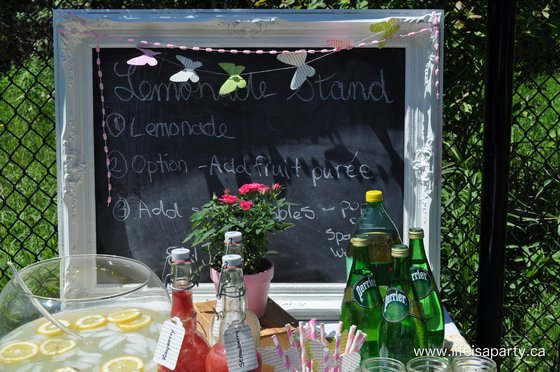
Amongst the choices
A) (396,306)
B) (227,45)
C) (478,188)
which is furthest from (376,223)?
(478,188)

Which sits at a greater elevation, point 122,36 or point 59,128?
point 122,36

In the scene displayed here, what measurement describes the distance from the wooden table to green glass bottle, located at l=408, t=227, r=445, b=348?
0.33 metres

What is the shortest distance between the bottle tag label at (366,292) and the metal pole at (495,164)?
454mm

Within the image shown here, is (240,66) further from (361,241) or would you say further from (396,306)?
(396,306)

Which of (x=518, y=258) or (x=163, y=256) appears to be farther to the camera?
(x=518, y=258)

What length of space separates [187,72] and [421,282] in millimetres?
822

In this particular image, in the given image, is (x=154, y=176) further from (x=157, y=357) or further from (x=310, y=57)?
(x=157, y=357)

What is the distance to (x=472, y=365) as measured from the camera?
141cm

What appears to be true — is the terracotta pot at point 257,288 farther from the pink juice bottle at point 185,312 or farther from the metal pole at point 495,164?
the metal pole at point 495,164

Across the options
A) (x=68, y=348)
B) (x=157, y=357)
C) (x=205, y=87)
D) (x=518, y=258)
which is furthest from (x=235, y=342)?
(x=518, y=258)

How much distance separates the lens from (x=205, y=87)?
1.95 m

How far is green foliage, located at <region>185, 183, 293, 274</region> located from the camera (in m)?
1.81

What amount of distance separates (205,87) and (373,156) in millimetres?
499

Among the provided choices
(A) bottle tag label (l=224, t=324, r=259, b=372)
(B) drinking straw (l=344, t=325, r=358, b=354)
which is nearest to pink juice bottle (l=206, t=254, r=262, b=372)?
(A) bottle tag label (l=224, t=324, r=259, b=372)
